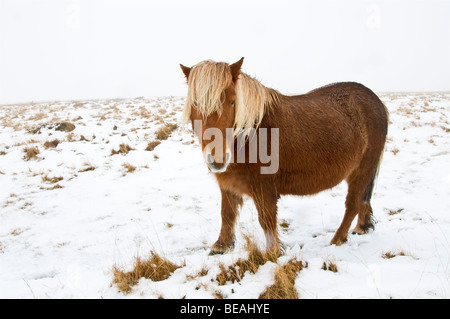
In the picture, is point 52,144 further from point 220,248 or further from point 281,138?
point 281,138

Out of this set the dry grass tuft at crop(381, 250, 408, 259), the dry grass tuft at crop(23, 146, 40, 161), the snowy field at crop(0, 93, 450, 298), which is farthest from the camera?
the dry grass tuft at crop(23, 146, 40, 161)

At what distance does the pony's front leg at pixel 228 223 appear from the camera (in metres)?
3.21

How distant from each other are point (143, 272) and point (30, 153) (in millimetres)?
7265

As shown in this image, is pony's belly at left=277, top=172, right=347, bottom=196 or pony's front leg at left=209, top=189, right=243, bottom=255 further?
pony's front leg at left=209, top=189, right=243, bottom=255

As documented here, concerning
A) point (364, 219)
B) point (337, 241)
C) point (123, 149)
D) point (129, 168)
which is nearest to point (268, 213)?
point (337, 241)

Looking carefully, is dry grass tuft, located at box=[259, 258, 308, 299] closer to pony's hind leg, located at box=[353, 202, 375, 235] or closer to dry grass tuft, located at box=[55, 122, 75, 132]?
pony's hind leg, located at box=[353, 202, 375, 235]

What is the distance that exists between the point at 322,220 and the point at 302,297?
95.1 inches

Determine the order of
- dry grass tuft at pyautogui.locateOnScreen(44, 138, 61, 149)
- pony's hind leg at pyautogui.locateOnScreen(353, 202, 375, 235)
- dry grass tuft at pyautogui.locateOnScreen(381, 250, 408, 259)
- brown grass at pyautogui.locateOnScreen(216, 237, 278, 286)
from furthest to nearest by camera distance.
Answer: dry grass tuft at pyautogui.locateOnScreen(44, 138, 61, 149)
pony's hind leg at pyautogui.locateOnScreen(353, 202, 375, 235)
dry grass tuft at pyautogui.locateOnScreen(381, 250, 408, 259)
brown grass at pyautogui.locateOnScreen(216, 237, 278, 286)

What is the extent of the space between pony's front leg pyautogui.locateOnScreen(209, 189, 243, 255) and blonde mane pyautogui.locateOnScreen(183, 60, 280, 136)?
1.06m

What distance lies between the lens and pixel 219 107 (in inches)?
89.3

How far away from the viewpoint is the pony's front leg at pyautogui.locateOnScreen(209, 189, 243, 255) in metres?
3.21

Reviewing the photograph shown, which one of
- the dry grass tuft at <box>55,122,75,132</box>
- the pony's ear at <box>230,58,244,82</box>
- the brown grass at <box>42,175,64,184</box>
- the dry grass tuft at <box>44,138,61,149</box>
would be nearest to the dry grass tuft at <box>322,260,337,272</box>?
the pony's ear at <box>230,58,244,82</box>

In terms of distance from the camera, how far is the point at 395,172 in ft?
18.9
